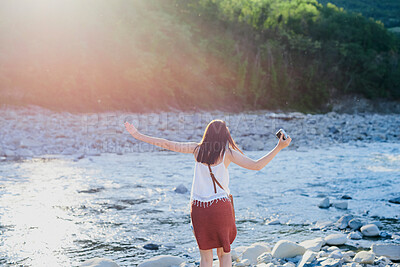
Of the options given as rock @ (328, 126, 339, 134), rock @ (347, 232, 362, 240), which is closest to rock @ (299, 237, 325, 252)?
rock @ (347, 232, 362, 240)

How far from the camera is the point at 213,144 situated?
9.18 ft

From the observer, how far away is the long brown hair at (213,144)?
277 cm

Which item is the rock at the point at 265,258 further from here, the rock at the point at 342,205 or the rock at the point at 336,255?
the rock at the point at 342,205

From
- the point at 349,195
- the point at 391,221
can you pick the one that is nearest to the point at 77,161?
the point at 349,195

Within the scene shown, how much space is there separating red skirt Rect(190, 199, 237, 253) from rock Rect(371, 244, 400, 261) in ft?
6.61

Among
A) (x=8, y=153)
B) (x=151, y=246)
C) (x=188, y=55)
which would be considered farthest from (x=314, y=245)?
(x=188, y=55)

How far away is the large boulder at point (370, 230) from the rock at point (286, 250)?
118 centimetres

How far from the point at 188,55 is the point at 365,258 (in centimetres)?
2493

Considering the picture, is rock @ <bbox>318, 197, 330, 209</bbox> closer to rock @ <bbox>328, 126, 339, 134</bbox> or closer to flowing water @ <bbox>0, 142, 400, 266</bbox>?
flowing water @ <bbox>0, 142, 400, 266</bbox>

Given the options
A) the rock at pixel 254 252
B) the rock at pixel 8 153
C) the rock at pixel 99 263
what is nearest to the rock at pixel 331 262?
the rock at pixel 254 252

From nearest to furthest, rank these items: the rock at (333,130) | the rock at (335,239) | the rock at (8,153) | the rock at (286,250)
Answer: the rock at (286,250), the rock at (335,239), the rock at (8,153), the rock at (333,130)

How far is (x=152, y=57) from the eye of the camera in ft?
81.7

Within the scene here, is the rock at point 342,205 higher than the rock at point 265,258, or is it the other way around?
the rock at point 265,258

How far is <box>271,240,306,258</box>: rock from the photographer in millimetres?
4023
